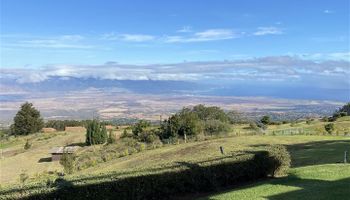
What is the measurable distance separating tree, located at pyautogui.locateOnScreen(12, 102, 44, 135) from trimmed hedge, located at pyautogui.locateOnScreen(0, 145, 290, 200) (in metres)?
70.1

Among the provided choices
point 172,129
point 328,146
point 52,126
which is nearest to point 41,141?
point 172,129

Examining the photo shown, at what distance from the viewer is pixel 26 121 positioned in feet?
269

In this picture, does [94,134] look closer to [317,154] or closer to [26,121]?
[26,121]

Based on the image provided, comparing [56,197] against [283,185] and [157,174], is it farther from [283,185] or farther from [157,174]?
[283,185]

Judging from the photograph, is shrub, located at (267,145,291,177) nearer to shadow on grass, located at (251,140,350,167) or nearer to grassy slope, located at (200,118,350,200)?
grassy slope, located at (200,118,350,200)

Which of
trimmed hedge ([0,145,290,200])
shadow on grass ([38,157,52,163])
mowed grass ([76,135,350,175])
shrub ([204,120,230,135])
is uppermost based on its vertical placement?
shrub ([204,120,230,135])

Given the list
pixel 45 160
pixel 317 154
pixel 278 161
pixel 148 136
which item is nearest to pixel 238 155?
pixel 278 161

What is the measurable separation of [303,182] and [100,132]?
46381 mm

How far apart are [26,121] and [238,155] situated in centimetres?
7062

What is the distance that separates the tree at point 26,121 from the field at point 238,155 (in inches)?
236

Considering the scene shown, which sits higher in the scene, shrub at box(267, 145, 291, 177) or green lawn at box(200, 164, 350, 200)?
shrub at box(267, 145, 291, 177)

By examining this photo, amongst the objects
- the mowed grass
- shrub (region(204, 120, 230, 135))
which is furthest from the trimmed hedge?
shrub (region(204, 120, 230, 135))

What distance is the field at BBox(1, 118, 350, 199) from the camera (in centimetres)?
1389

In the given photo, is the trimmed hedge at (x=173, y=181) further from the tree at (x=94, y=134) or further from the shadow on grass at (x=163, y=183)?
the tree at (x=94, y=134)
